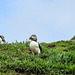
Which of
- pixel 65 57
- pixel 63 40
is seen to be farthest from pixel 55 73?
pixel 63 40

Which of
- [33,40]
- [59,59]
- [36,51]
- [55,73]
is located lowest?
[55,73]

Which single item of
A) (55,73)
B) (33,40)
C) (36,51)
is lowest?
(55,73)

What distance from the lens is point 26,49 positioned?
11.8m

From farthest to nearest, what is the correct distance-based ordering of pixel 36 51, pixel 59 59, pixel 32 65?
pixel 36 51 → pixel 59 59 → pixel 32 65

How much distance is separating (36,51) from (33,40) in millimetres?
744

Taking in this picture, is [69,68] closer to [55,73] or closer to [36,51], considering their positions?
[55,73]

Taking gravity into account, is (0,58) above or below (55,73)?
above

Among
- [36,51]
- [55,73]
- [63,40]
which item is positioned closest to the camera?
[55,73]

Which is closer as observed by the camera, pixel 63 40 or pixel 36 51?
pixel 36 51

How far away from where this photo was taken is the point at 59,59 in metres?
7.77

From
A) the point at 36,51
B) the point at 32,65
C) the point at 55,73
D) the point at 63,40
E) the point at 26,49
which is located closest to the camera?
the point at 55,73

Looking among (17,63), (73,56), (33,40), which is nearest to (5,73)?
(17,63)

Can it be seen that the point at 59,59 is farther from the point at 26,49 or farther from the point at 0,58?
the point at 26,49

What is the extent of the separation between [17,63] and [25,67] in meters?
0.54
